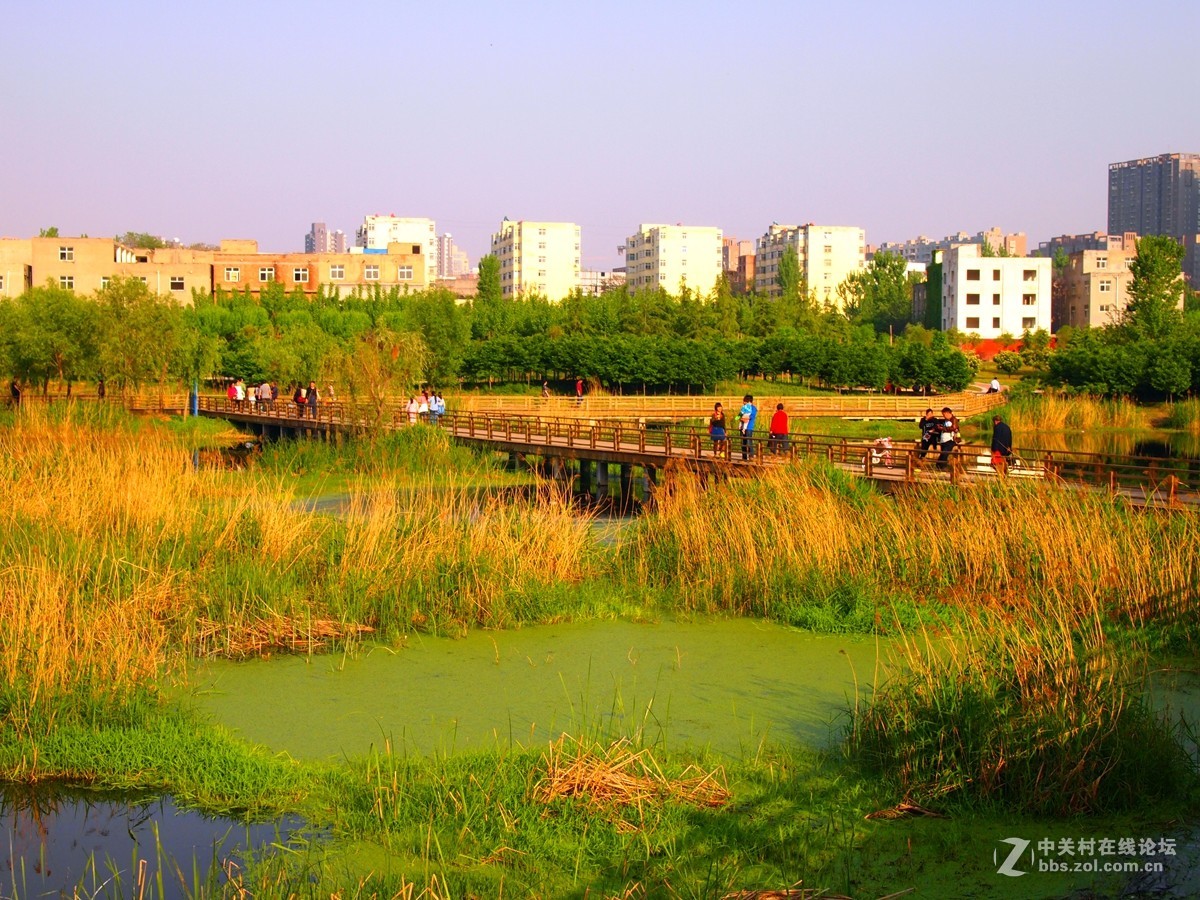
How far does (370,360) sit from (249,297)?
161ft

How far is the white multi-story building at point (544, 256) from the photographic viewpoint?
Answer: 131000 millimetres

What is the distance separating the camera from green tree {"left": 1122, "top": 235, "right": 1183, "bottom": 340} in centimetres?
6275

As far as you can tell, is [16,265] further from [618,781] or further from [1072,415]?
[618,781]

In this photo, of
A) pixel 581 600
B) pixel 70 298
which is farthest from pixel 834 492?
pixel 70 298

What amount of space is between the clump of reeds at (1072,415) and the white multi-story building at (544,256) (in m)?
85.5

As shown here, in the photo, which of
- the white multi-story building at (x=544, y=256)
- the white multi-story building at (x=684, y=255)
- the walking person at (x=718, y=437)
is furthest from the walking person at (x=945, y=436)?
the white multi-story building at (x=544, y=256)

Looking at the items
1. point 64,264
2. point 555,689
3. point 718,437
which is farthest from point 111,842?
point 64,264

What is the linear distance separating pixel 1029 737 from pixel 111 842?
5.05m

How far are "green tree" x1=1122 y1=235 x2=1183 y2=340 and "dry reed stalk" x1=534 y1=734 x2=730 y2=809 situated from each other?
201ft

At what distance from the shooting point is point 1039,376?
57.3m

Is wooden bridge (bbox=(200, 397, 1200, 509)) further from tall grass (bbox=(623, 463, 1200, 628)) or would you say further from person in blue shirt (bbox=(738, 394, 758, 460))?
tall grass (bbox=(623, 463, 1200, 628))

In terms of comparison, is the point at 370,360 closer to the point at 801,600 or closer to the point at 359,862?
the point at 801,600

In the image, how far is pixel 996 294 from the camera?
87812mm

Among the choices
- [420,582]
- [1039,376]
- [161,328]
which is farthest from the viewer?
[1039,376]
